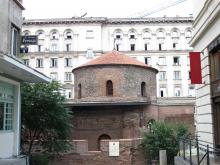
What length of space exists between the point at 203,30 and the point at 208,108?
2862mm

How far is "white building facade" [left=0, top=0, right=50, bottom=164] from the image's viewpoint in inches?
658

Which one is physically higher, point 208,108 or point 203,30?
point 203,30

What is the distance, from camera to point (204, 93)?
1550cm

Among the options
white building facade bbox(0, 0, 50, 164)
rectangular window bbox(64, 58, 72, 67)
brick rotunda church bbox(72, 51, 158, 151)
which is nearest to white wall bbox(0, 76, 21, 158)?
white building facade bbox(0, 0, 50, 164)

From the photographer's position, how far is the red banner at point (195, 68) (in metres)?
15.5

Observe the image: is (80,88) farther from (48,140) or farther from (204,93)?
(204,93)

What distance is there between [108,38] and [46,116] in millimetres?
50755

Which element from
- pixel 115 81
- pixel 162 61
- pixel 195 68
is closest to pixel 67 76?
pixel 162 61

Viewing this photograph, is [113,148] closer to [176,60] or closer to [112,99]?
[112,99]

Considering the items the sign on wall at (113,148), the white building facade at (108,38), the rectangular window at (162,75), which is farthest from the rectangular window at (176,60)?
the sign on wall at (113,148)

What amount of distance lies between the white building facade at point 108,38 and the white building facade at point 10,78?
53489 millimetres

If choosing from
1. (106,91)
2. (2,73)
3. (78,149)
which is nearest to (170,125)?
(78,149)

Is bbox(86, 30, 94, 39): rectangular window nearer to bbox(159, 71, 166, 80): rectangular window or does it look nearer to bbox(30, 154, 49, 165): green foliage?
bbox(159, 71, 166, 80): rectangular window

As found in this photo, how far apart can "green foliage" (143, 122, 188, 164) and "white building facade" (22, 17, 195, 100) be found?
1680 inches
